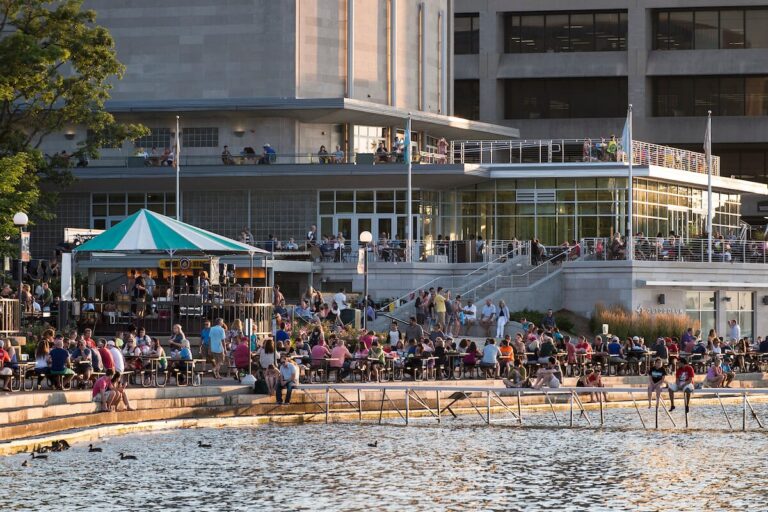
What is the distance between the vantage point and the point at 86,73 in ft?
174

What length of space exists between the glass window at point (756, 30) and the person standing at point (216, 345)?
184 ft

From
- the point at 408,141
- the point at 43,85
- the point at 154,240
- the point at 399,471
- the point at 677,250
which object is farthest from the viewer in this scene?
the point at 408,141

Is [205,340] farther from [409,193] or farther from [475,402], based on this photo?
[409,193]

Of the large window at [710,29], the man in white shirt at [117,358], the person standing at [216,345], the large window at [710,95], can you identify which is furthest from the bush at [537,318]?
the large window at [710,29]

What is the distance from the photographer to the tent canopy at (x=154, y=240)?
4016 cm

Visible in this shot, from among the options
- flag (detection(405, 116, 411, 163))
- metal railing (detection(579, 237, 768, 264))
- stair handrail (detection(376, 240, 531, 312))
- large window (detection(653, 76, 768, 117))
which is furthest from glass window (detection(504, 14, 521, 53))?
metal railing (detection(579, 237, 768, 264))

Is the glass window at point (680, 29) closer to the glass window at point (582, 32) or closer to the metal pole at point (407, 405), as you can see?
the glass window at point (582, 32)

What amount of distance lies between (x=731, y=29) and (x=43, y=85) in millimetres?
48394

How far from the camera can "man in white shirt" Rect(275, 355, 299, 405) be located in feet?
118

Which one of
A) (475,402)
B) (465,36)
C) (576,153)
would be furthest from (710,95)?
(475,402)

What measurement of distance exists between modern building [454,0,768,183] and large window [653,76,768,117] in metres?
0.05

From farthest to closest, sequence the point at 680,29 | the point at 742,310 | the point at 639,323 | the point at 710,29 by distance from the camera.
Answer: the point at 680,29 → the point at 710,29 → the point at 742,310 → the point at 639,323

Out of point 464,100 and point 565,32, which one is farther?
point 464,100

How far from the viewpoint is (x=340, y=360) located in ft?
127
